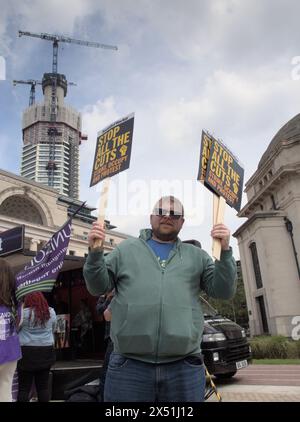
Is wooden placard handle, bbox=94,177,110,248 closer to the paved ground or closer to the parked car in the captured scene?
the paved ground

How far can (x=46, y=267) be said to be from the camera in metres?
6.31

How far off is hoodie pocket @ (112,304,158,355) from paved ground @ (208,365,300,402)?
18.6 feet

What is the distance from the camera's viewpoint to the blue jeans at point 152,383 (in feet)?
8.31

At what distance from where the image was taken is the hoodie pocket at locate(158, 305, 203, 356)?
8.34 ft

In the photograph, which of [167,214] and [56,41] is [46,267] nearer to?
[167,214]

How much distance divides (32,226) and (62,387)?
1827 inches

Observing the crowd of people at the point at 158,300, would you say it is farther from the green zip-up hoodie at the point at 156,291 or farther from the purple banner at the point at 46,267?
the purple banner at the point at 46,267

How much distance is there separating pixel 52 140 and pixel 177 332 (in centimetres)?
17972

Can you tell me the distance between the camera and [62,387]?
7.71 metres

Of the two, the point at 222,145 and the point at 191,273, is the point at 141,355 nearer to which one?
the point at 191,273

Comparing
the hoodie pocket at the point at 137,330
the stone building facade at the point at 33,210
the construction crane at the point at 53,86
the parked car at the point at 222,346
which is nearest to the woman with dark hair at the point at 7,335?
the hoodie pocket at the point at 137,330

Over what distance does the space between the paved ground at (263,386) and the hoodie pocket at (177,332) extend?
18.1ft
